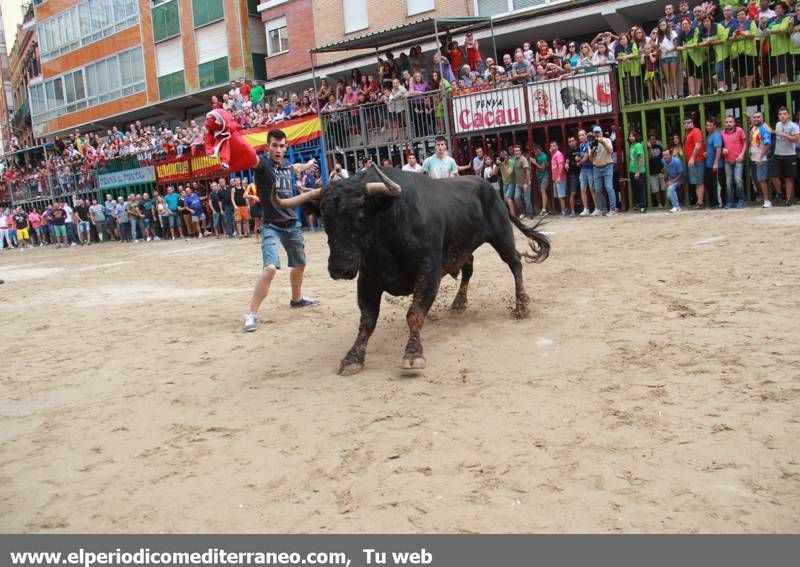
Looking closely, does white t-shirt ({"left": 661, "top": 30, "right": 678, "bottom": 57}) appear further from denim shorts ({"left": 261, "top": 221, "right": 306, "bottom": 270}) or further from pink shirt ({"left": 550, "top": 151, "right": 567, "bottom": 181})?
denim shorts ({"left": 261, "top": 221, "right": 306, "bottom": 270})

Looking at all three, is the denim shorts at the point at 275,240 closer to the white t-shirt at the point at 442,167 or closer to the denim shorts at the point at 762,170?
the white t-shirt at the point at 442,167


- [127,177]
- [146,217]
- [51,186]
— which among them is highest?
[51,186]

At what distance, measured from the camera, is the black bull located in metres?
5.58

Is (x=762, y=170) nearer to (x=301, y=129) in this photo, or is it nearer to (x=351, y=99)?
(x=351, y=99)

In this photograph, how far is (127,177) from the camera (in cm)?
3081

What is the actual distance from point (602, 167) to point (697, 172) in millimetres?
2032

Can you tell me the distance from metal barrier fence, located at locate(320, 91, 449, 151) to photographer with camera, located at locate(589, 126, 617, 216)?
4265 millimetres

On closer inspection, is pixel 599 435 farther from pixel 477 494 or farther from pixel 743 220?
pixel 743 220

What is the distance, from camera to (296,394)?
558cm

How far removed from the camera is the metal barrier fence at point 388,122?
64.6ft

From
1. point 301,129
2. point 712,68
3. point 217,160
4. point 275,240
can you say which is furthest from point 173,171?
point 275,240

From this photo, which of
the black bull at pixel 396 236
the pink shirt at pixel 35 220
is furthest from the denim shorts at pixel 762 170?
the pink shirt at pixel 35 220

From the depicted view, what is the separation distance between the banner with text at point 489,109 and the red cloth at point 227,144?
11702 millimetres

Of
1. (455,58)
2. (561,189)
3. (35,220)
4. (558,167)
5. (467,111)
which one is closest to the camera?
(558,167)
